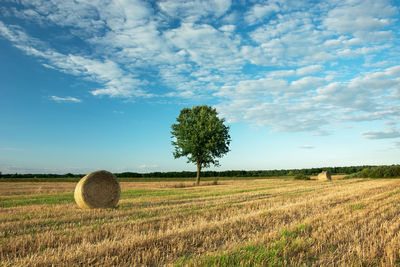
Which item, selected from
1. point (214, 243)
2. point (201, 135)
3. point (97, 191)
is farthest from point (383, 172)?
point (214, 243)

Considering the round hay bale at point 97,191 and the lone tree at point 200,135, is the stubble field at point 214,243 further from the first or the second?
the lone tree at point 200,135

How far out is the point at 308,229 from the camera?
6500mm

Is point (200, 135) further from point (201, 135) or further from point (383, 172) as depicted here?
point (383, 172)

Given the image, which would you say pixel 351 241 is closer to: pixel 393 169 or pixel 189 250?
pixel 189 250

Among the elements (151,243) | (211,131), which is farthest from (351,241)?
(211,131)

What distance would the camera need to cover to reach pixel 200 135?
35500mm

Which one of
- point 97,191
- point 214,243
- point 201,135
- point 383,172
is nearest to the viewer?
point 214,243

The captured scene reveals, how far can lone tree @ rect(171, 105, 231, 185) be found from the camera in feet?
118

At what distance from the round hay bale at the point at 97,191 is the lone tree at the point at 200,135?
22.5 meters

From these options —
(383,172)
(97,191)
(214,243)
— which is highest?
(383,172)

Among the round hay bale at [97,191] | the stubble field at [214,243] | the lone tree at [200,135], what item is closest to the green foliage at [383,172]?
the lone tree at [200,135]

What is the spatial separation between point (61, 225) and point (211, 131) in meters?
29.1

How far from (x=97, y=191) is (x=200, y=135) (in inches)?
915

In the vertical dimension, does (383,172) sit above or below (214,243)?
above
